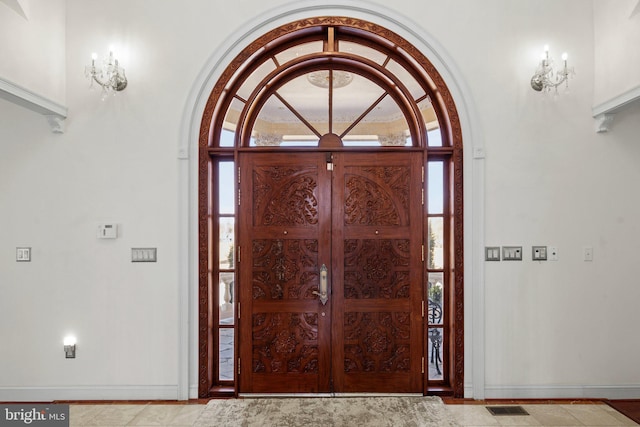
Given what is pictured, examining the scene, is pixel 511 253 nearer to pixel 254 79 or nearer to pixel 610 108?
pixel 610 108

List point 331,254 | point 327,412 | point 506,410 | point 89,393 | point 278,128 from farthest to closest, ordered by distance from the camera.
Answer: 1. point 278,128
2. point 331,254
3. point 89,393
4. point 506,410
5. point 327,412

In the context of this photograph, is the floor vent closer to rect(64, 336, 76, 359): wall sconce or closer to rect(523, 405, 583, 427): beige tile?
rect(523, 405, 583, 427): beige tile

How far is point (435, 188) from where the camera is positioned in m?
3.59

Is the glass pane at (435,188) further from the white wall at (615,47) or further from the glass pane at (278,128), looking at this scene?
the white wall at (615,47)

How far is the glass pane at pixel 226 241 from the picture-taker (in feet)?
11.8

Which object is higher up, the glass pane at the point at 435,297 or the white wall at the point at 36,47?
the white wall at the point at 36,47

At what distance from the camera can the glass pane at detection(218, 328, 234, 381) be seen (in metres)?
3.57

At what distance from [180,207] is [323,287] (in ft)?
4.55

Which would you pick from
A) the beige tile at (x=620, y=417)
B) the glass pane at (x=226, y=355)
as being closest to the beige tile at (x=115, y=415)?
the glass pane at (x=226, y=355)

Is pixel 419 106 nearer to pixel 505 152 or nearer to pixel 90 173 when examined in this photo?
pixel 505 152

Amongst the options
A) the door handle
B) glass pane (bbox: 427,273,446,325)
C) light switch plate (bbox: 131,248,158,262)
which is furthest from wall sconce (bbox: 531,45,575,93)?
light switch plate (bbox: 131,248,158,262)

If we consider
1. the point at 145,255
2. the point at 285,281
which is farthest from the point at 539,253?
the point at 145,255

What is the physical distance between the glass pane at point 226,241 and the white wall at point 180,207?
39 cm

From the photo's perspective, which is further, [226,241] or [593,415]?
[226,241]
